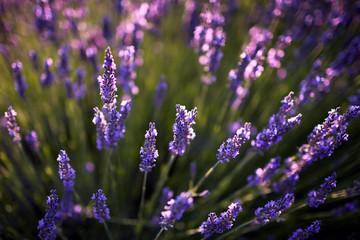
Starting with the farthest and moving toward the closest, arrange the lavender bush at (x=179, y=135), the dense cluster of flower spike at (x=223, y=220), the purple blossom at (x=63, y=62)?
the purple blossom at (x=63, y=62) → the lavender bush at (x=179, y=135) → the dense cluster of flower spike at (x=223, y=220)

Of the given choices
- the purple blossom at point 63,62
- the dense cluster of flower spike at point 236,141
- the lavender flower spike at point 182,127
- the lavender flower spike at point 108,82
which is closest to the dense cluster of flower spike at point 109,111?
the lavender flower spike at point 108,82

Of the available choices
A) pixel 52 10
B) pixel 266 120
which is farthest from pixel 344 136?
pixel 52 10

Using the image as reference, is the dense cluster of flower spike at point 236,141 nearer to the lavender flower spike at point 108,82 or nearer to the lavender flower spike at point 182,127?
the lavender flower spike at point 182,127

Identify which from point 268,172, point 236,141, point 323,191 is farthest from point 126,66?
point 323,191

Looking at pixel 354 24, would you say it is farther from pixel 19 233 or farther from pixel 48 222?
pixel 19 233

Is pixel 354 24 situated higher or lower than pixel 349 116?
higher

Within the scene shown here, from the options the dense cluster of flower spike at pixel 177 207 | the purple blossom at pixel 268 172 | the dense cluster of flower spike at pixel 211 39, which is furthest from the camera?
the dense cluster of flower spike at pixel 211 39

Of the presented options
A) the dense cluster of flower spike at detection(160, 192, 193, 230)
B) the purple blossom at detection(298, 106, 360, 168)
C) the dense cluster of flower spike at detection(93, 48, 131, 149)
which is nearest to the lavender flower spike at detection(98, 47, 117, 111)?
the dense cluster of flower spike at detection(93, 48, 131, 149)
